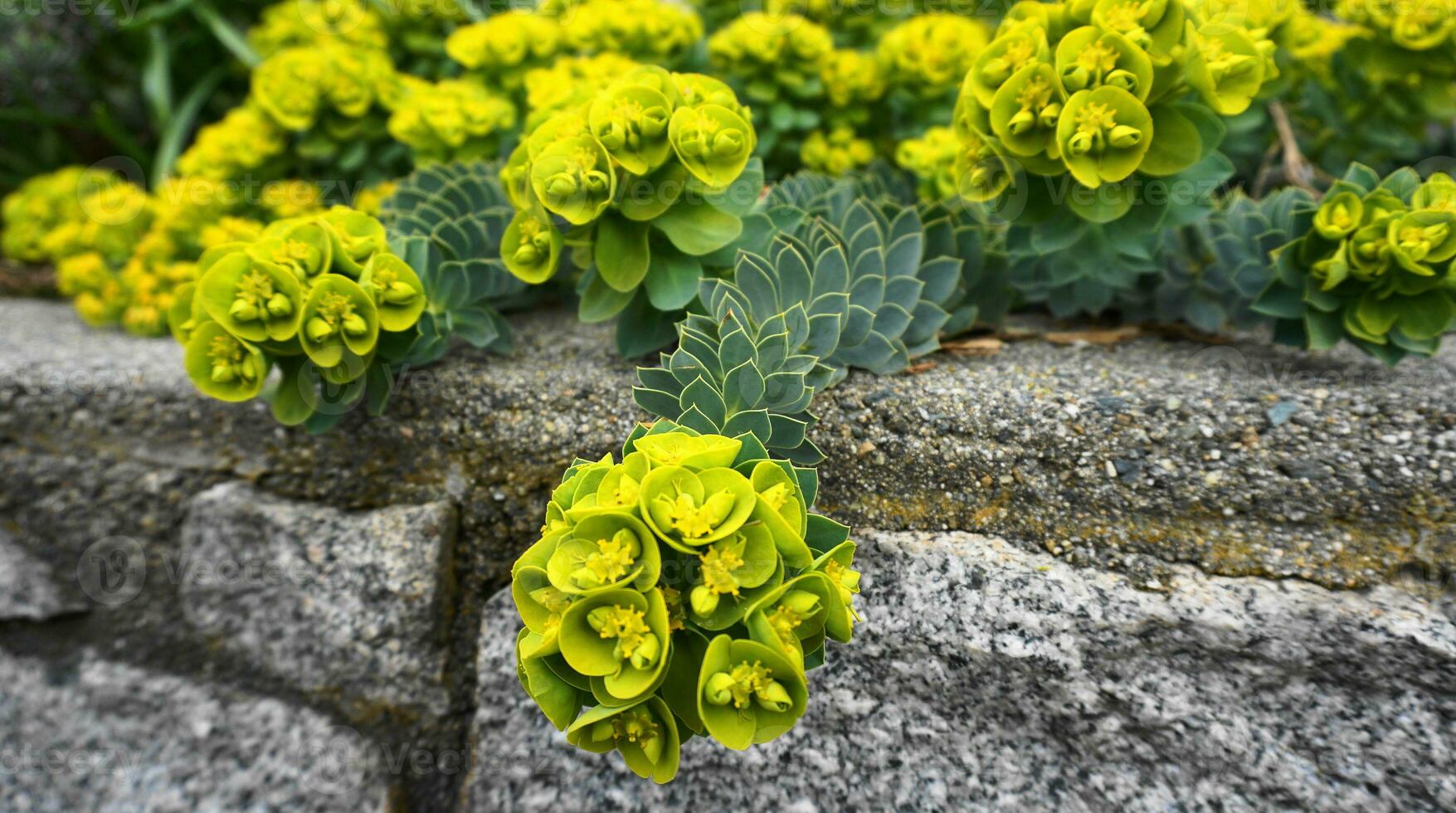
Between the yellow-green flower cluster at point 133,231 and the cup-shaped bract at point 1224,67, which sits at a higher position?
the cup-shaped bract at point 1224,67

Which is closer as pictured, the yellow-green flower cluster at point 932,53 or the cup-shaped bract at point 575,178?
the cup-shaped bract at point 575,178

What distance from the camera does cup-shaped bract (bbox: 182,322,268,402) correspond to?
51.9 inches

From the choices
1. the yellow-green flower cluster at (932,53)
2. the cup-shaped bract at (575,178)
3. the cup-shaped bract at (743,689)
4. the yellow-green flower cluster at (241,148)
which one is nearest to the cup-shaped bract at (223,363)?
the cup-shaped bract at (575,178)

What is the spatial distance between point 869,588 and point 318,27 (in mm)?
2115

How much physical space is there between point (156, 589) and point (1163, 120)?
1864 millimetres

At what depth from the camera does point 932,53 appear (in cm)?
198

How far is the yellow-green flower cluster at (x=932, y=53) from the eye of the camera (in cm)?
197

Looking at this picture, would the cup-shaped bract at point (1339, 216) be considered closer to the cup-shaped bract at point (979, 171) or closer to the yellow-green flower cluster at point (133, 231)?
the cup-shaped bract at point (979, 171)

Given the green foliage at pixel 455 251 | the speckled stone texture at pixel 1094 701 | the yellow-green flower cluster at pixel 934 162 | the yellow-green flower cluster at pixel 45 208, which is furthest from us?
the yellow-green flower cluster at pixel 45 208

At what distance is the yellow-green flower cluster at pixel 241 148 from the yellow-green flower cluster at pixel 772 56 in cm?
108

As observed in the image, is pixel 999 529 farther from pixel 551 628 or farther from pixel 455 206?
pixel 455 206

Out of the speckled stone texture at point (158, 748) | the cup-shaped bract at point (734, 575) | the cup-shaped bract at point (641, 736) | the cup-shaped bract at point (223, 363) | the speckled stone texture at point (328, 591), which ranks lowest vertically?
the speckled stone texture at point (158, 748)

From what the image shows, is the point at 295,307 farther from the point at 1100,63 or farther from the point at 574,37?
the point at 1100,63

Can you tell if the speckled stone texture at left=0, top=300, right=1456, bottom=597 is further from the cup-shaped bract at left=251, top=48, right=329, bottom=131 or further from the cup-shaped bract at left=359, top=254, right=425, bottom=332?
the cup-shaped bract at left=251, top=48, right=329, bottom=131
